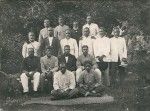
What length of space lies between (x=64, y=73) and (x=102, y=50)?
800 millimetres

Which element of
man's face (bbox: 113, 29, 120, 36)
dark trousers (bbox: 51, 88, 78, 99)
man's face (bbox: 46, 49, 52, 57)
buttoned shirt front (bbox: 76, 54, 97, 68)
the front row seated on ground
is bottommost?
dark trousers (bbox: 51, 88, 78, 99)

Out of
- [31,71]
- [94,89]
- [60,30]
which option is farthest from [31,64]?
[94,89]

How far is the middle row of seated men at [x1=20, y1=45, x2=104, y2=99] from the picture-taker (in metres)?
6.23

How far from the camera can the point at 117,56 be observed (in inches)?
256

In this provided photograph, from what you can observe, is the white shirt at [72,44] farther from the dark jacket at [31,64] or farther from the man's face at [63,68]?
the dark jacket at [31,64]

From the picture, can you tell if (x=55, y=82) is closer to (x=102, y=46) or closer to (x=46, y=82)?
(x=46, y=82)

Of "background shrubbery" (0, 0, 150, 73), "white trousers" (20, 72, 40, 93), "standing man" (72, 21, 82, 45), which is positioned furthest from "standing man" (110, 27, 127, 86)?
"white trousers" (20, 72, 40, 93)

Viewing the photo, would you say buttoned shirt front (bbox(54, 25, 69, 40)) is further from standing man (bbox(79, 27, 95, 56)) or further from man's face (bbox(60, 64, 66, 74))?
man's face (bbox(60, 64, 66, 74))

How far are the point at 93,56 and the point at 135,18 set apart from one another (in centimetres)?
98

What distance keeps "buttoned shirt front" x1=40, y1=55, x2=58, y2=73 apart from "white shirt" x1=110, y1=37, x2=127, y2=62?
3.29ft

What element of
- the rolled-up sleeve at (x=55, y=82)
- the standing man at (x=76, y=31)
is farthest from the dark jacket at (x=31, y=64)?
the standing man at (x=76, y=31)

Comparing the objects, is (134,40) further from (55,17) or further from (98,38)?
(55,17)

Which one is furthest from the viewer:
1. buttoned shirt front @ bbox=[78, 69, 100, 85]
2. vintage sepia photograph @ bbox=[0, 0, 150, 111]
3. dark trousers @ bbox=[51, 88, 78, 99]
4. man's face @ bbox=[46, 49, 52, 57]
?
man's face @ bbox=[46, 49, 52, 57]

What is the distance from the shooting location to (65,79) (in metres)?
6.30
